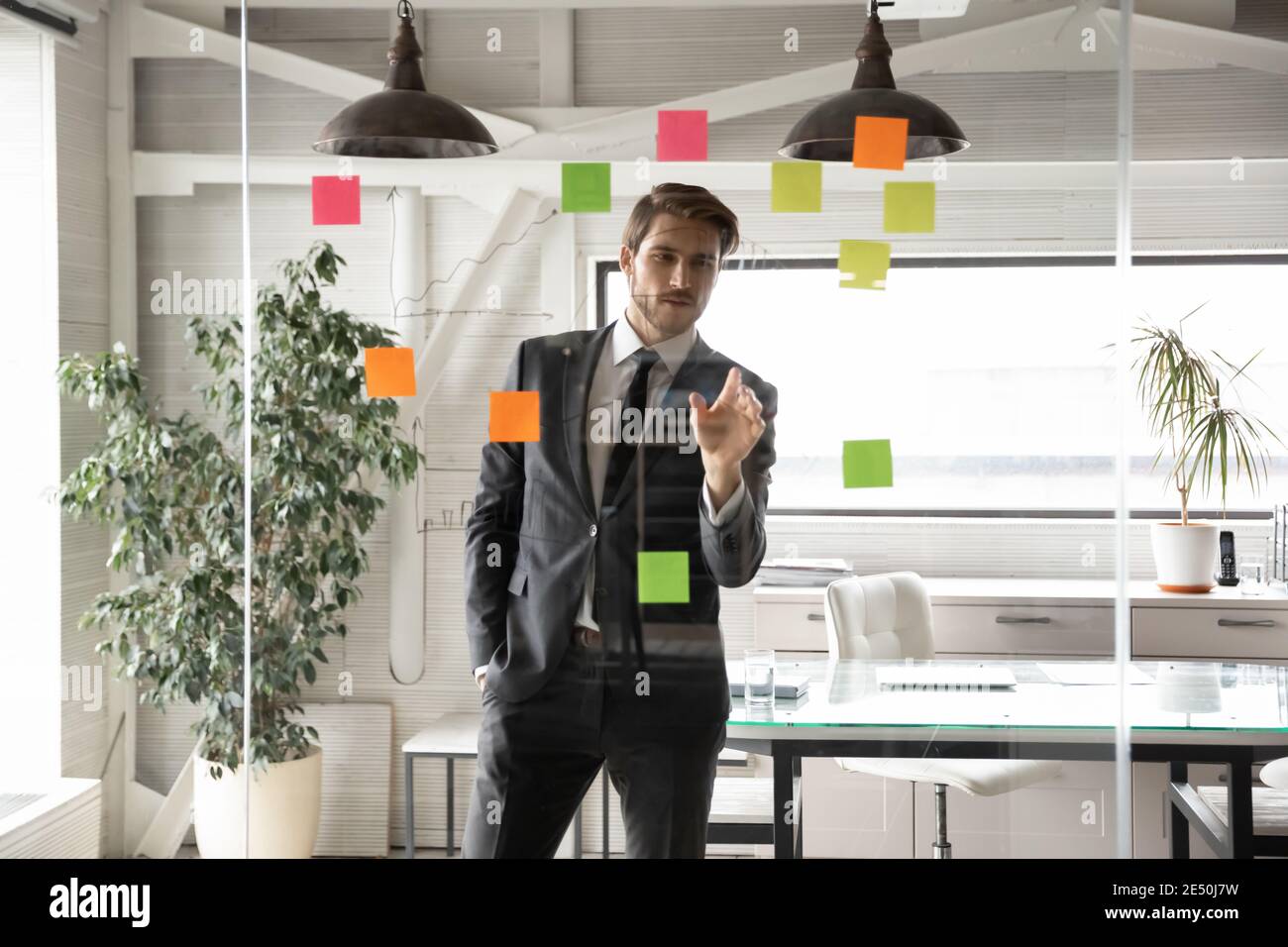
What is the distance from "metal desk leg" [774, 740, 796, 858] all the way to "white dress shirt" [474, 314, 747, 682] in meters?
0.38

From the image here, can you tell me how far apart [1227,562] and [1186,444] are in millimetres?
252

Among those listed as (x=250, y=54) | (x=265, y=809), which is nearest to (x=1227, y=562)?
(x=265, y=809)

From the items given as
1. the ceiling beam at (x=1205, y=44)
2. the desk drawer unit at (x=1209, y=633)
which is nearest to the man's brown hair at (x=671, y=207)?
the ceiling beam at (x=1205, y=44)

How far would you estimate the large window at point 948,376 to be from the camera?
1.77 meters

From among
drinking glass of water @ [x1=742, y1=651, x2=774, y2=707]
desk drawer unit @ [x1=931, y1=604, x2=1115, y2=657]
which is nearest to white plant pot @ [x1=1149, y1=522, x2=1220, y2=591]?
desk drawer unit @ [x1=931, y1=604, x2=1115, y2=657]

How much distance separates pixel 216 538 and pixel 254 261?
1.56 feet

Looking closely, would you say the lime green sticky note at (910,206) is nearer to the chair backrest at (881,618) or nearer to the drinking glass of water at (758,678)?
the chair backrest at (881,618)

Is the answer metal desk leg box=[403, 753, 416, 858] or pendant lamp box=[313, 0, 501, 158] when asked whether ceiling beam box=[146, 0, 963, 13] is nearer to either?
pendant lamp box=[313, 0, 501, 158]

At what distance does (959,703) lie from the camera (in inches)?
71.9

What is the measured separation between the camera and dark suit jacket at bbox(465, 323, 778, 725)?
173 cm

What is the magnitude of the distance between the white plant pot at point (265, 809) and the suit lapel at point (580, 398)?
25.4 inches

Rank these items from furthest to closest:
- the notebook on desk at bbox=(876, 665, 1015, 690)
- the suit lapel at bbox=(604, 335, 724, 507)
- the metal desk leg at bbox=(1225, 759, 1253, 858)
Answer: the metal desk leg at bbox=(1225, 759, 1253, 858)
the notebook on desk at bbox=(876, 665, 1015, 690)
the suit lapel at bbox=(604, 335, 724, 507)
